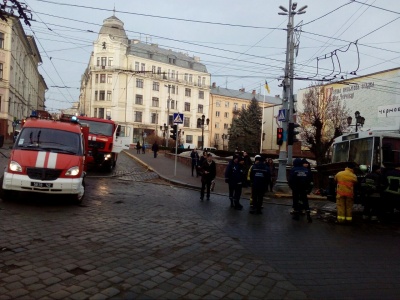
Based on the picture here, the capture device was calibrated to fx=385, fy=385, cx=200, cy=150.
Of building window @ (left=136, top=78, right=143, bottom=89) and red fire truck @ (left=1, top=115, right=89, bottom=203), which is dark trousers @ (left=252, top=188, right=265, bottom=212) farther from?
building window @ (left=136, top=78, right=143, bottom=89)

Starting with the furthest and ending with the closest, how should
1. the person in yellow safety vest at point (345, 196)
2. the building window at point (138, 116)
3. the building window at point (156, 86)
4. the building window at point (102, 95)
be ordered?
the building window at point (156, 86) < the building window at point (138, 116) < the building window at point (102, 95) < the person in yellow safety vest at point (345, 196)

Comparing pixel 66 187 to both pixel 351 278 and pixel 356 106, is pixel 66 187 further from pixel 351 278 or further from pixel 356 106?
pixel 356 106

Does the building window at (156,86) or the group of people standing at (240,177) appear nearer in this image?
the group of people standing at (240,177)

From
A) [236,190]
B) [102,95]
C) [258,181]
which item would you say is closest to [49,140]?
[236,190]

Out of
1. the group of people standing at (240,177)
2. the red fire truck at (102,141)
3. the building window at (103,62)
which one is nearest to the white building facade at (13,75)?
the building window at (103,62)

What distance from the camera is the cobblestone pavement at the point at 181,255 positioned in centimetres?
467

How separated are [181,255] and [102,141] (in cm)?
1517

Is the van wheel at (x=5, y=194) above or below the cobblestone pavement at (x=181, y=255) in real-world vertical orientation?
above

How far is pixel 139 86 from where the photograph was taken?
8056 centimetres

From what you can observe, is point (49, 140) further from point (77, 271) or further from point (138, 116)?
point (138, 116)

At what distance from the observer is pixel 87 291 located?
4383 mm

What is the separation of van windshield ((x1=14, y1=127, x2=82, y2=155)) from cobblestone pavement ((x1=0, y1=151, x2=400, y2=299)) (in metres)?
1.46

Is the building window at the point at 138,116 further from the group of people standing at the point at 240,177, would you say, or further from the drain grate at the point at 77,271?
the drain grate at the point at 77,271

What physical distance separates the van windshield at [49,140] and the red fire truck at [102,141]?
9.14 meters
